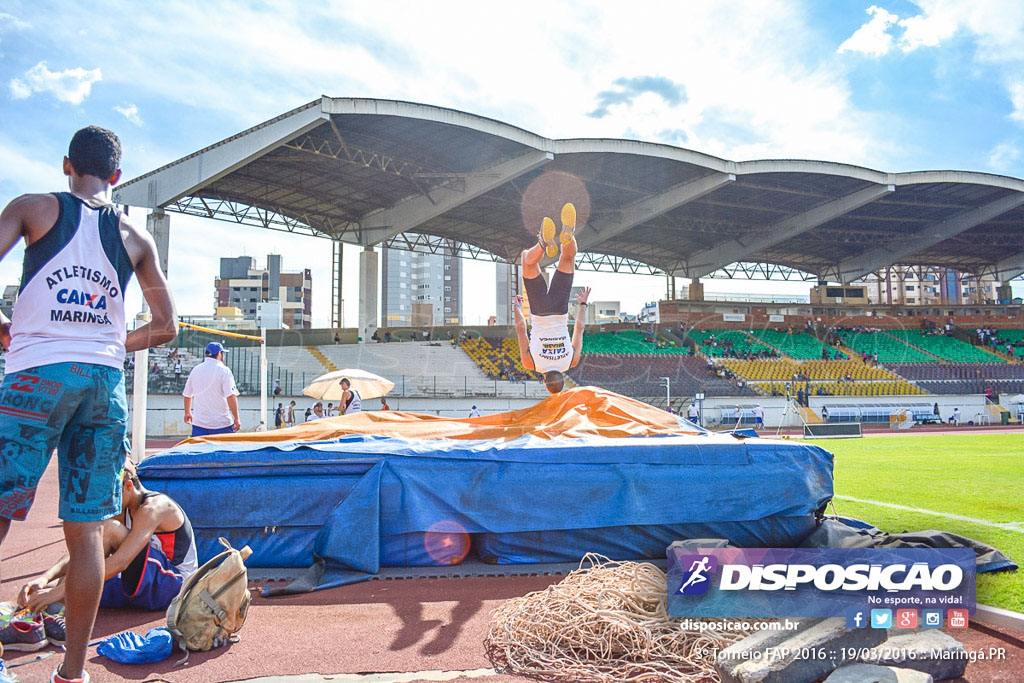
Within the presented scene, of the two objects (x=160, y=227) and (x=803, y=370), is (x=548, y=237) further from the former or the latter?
(x=803, y=370)

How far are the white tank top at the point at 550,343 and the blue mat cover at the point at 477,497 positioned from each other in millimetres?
2052

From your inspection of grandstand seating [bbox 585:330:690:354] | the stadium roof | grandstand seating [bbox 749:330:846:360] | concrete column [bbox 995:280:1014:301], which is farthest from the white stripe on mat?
concrete column [bbox 995:280:1014:301]

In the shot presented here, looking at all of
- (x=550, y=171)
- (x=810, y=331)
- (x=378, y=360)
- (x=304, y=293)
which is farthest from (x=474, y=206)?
(x=304, y=293)

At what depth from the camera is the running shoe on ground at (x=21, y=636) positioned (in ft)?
9.30

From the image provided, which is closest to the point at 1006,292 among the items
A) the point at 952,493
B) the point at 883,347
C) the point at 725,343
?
the point at 883,347

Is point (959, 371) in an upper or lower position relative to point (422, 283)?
lower

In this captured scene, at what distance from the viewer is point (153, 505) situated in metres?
3.36

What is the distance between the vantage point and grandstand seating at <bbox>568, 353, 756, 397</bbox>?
26.1 metres

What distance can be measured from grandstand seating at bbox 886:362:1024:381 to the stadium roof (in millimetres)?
6533

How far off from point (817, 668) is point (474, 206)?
2629 cm

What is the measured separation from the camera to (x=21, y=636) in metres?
2.85

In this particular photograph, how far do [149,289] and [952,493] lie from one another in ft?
25.2

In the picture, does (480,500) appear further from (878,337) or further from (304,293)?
(304,293)

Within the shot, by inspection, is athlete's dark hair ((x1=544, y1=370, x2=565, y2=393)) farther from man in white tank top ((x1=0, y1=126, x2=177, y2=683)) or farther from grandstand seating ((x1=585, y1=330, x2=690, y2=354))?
grandstand seating ((x1=585, y1=330, x2=690, y2=354))
